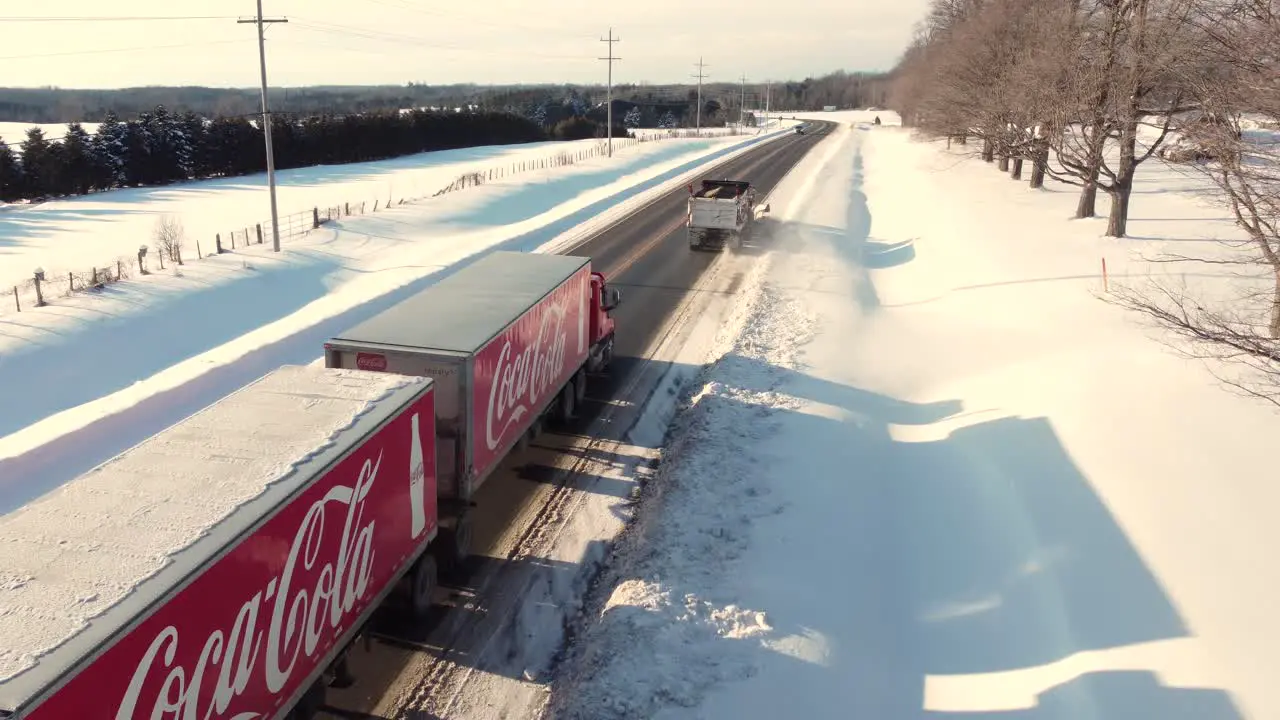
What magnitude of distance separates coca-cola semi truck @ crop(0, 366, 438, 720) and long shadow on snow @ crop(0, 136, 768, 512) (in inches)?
272

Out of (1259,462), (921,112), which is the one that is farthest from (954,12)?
(1259,462)

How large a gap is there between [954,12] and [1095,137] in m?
47.1

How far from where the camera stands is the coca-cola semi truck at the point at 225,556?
15.9 feet

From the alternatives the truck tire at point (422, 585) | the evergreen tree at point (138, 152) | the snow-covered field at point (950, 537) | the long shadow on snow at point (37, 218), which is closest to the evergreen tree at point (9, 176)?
the long shadow on snow at point (37, 218)

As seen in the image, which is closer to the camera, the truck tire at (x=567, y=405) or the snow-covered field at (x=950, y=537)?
the snow-covered field at (x=950, y=537)

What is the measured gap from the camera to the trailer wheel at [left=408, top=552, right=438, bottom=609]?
31.1 ft

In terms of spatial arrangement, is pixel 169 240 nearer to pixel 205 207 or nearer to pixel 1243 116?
pixel 205 207

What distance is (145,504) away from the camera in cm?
612

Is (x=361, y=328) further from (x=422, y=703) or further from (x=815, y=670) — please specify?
(x=815, y=670)

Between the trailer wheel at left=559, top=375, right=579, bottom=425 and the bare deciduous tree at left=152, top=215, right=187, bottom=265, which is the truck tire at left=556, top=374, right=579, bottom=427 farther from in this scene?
the bare deciduous tree at left=152, top=215, right=187, bottom=265

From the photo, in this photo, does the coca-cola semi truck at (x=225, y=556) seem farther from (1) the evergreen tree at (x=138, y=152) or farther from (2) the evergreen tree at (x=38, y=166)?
(1) the evergreen tree at (x=138, y=152)

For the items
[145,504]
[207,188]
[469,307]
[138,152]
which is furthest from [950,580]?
[138,152]

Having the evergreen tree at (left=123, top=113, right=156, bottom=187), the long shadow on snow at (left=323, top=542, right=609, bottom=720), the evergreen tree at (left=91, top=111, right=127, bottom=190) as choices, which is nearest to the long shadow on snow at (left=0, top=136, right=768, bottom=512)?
the long shadow on snow at (left=323, top=542, right=609, bottom=720)

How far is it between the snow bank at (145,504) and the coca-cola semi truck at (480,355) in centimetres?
151
